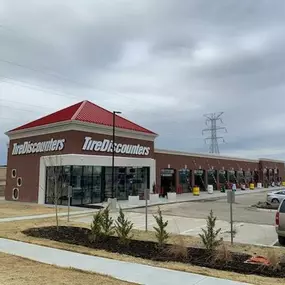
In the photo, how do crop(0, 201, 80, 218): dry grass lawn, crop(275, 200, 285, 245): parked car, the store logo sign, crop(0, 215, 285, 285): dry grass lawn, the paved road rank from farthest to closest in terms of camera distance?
the store logo sign
crop(0, 201, 80, 218): dry grass lawn
the paved road
crop(275, 200, 285, 245): parked car
crop(0, 215, 285, 285): dry grass lawn

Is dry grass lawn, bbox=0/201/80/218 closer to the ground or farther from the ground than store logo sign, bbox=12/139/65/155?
closer to the ground

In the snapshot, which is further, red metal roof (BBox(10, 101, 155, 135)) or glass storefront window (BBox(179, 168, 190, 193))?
glass storefront window (BBox(179, 168, 190, 193))

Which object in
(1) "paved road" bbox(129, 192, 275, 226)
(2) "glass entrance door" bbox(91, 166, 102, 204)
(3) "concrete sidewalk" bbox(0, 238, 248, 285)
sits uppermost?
(2) "glass entrance door" bbox(91, 166, 102, 204)

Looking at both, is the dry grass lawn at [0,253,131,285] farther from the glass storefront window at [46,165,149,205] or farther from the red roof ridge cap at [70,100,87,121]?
the red roof ridge cap at [70,100,87,121]

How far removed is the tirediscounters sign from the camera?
34.8 m

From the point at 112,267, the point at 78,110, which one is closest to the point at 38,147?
the point at 78,110

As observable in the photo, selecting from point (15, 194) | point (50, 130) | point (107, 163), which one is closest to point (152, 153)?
point (107, 163)

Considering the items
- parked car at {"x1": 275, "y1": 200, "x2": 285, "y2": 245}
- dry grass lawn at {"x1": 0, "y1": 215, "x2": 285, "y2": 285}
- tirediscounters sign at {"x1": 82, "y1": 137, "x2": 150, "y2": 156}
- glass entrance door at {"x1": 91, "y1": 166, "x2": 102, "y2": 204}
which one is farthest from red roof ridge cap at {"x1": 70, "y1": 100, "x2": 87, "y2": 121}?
parked car at {"x1": 275, "y1": 200, "x2": 285, "y2": 245}

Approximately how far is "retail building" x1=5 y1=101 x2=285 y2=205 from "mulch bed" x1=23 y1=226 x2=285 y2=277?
612 inches

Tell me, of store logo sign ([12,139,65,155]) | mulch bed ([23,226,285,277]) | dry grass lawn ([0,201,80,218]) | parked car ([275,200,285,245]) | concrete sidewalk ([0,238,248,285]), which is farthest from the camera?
store logo sign ([12,139,65,155])

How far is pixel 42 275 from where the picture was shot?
8.31 m

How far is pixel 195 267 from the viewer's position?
9.35 metres

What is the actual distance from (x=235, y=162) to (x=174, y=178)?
70.3 feet

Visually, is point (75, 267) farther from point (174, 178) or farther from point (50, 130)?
point (174, 178)
